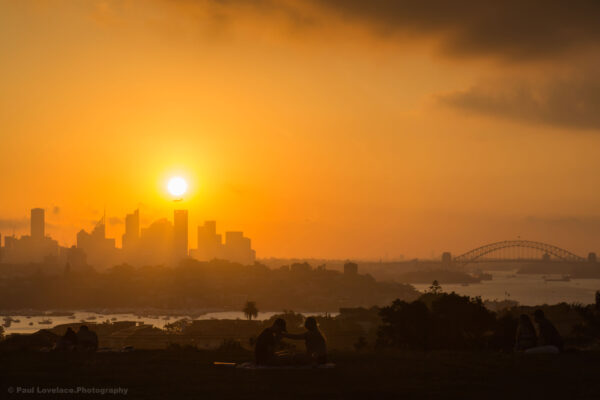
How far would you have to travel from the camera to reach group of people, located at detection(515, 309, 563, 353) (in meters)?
18.0

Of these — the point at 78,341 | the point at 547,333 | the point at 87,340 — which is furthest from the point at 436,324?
the point at 78,341

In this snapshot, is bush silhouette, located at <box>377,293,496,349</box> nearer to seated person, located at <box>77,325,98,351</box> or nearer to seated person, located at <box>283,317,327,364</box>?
seated person, located at <box>77,325,98,351</box>

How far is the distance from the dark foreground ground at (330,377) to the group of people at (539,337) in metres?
0.51

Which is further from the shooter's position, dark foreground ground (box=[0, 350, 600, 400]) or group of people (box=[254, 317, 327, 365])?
group of people (box=[254, 317, 327, 365])

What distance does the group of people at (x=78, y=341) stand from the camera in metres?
19.8

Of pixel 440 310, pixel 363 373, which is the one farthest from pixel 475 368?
pixel 440 310

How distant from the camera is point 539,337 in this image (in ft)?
60.5

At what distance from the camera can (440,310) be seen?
139 ft

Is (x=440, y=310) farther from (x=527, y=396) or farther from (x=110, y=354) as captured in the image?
(x=527, y=396)

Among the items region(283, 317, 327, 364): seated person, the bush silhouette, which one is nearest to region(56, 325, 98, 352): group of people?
region(283, 317, 327, 364): seated person

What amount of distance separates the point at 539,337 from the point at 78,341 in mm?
11859

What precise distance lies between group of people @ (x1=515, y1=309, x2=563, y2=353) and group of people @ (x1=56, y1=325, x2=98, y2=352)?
10.8 metres

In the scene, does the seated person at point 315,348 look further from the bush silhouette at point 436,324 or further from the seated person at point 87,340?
the bush silhouette at point 436,324

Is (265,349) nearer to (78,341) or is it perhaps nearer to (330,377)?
(330,377)
